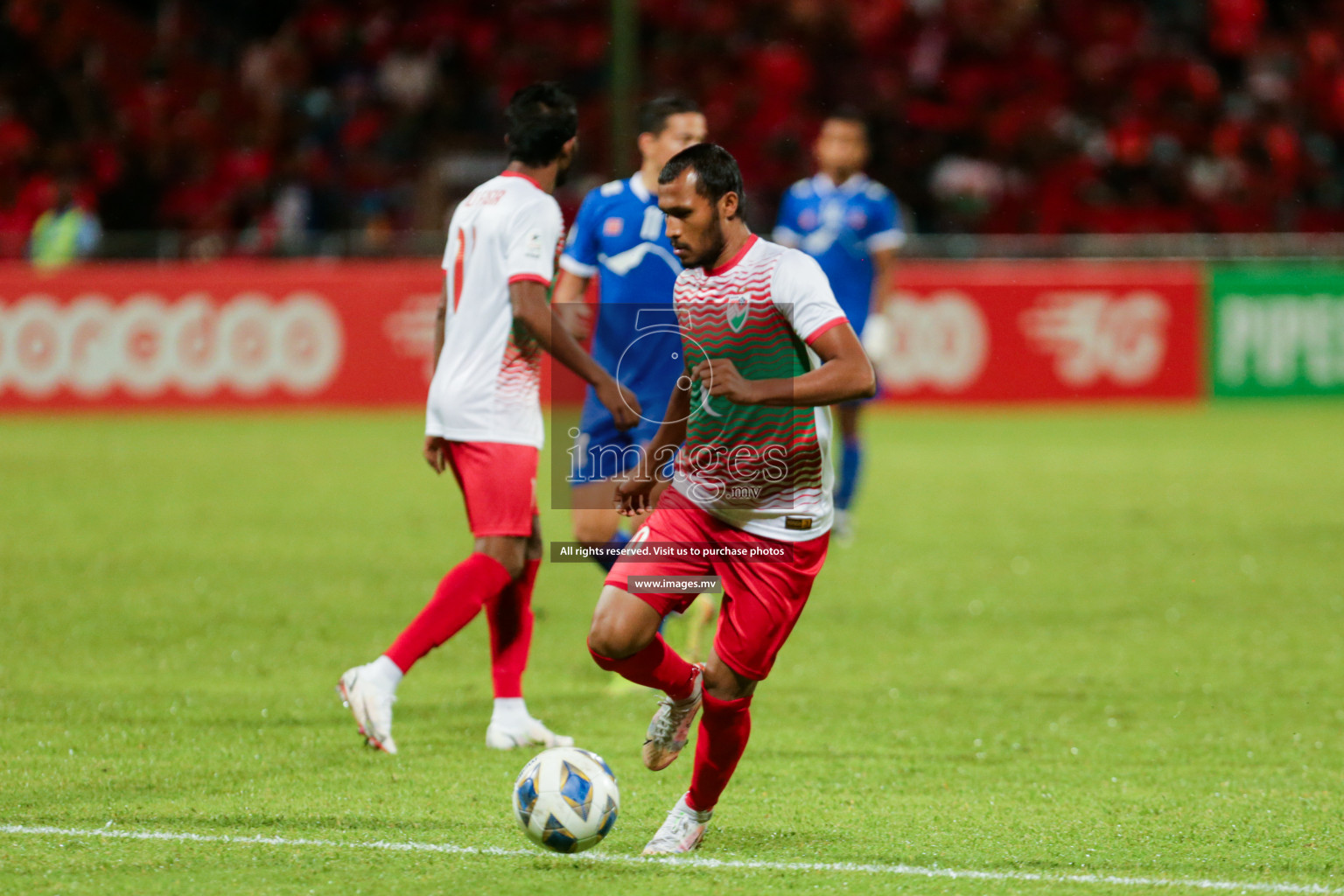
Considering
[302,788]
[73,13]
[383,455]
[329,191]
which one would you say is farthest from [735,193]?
[73,13]

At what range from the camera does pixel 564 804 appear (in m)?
4.48

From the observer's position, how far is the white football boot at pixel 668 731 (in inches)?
193

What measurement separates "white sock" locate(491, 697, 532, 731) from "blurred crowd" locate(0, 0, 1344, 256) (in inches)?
601

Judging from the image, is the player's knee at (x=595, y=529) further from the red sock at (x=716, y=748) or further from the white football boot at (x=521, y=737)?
the red sock at (x=716, y=748)

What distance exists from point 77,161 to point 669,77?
815 centimetres

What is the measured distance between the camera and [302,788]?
5301mm

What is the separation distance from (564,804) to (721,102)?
20186 mm

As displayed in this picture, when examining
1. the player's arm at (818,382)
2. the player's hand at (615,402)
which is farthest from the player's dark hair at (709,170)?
the player's hand at (615,402)

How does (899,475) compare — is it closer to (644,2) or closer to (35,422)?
(35,422)

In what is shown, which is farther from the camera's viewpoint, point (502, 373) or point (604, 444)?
point (604, 444)

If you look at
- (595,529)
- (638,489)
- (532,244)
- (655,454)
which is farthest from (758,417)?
(595,529)

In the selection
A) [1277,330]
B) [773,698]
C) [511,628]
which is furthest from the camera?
[1277,330]

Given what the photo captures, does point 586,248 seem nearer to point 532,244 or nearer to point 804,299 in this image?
point 532,244

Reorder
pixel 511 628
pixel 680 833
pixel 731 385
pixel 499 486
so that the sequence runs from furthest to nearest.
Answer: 1. pixel 511 628
2. pixel 499 486
3. pixel 680 833
4. pixel 731 385
